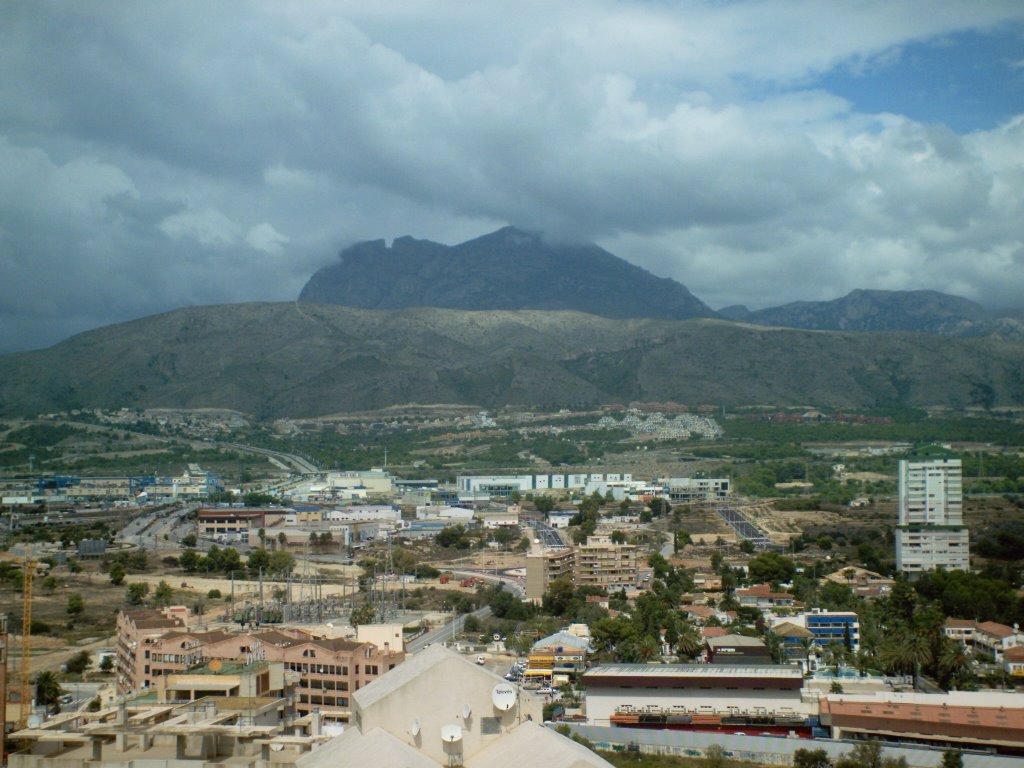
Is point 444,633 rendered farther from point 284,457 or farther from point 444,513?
point 284,457

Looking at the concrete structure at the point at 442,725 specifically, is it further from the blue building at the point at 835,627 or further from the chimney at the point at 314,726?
the blue building at the point at 835,627

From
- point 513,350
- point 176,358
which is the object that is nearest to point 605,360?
point 513,350

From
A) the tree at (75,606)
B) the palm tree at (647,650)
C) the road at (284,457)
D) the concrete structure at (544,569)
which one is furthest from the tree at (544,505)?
the palm tree at (647,650)

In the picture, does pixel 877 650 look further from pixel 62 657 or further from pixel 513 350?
pixel 513 350

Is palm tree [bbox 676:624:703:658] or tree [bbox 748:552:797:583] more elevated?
tree [bbox 748:552:797:583]

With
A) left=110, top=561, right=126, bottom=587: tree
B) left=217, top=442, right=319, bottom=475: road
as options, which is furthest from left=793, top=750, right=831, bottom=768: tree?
left=217, top=442, right=319, bottom=475: road

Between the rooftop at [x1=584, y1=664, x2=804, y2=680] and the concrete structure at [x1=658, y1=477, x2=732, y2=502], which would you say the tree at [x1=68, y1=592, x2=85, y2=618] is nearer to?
the rooftop at [x1=584, y1=664, x2=804, y2=680]

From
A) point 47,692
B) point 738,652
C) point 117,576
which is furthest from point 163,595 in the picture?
point 738,652
